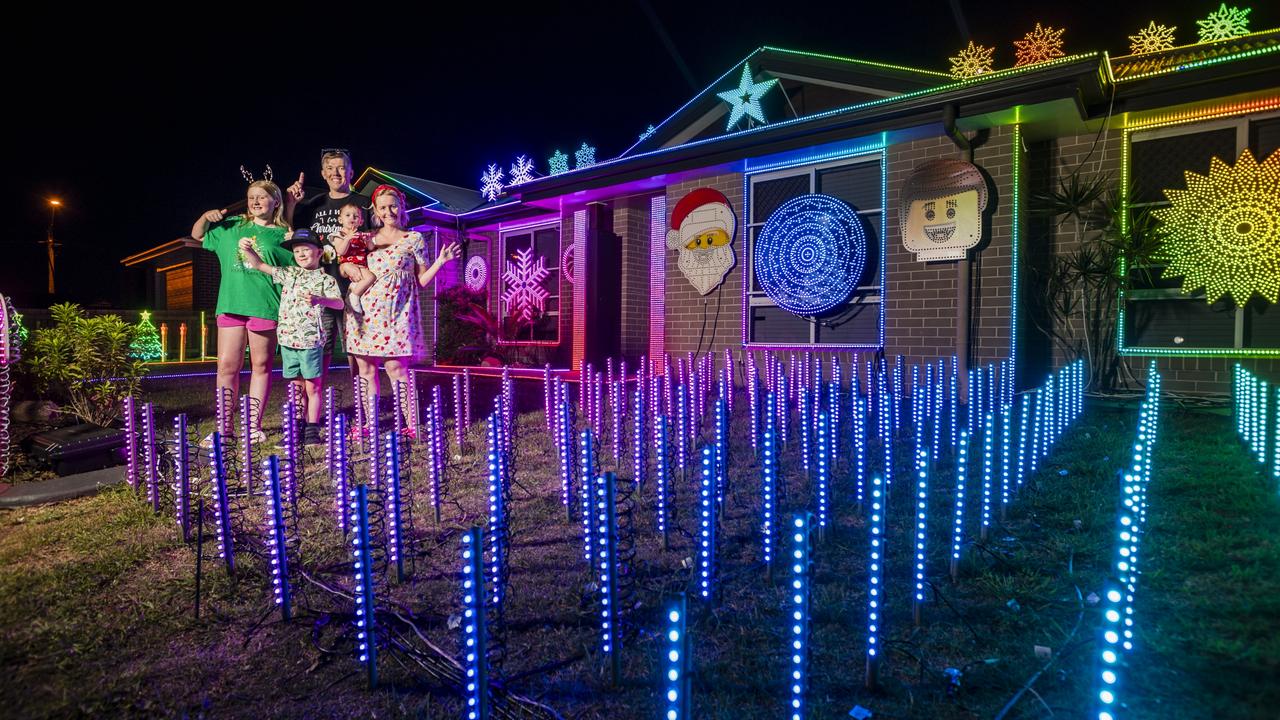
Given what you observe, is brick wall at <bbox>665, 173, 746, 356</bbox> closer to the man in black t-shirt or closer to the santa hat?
the santa hat

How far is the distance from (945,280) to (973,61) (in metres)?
3.18

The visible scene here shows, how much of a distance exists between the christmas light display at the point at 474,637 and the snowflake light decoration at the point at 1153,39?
32.1ft

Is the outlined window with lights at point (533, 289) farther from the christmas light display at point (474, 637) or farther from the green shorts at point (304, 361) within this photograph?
the christmas light display at point (474, 637)

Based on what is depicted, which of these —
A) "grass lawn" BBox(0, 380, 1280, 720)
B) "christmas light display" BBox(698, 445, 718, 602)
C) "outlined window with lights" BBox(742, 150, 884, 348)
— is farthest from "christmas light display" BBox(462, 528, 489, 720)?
"outlined window with lights" BBox(742, 150, 884, 348)

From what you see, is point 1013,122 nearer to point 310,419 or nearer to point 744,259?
point 744,259

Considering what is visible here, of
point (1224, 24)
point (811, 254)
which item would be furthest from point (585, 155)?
point (1224, 24)

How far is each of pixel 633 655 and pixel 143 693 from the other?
5.27ft

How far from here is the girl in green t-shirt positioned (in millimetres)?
5691

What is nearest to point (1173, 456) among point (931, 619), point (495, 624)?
point (931, 619)

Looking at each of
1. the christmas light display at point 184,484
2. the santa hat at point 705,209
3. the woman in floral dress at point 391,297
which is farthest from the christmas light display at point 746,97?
the christmas light display at point 184,484

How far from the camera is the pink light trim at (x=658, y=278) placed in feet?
36.4

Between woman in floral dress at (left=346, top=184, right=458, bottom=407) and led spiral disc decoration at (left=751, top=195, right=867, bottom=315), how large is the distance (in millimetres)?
5381

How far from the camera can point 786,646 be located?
7.41 feet

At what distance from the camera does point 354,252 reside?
19.4 ft
